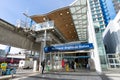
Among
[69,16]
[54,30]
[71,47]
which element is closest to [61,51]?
[71,47]

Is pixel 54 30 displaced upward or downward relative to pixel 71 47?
upward

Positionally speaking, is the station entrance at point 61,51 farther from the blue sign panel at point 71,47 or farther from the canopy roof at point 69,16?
the canopy roof at point 69,16

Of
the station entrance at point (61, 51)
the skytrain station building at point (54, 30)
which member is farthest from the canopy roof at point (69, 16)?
the station entrance at point (61, 51)

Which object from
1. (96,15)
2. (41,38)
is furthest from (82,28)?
(96,15)

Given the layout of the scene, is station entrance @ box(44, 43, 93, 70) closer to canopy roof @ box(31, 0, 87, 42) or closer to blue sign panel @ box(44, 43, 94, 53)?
blue sign panel @ box(44, 43, 94, 53)

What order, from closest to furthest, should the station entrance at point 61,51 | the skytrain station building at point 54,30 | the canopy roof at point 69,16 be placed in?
1. the station entrance at point 61,51
2. the skytrain station building at point 54,30
3. the canopy roof at point 69,16

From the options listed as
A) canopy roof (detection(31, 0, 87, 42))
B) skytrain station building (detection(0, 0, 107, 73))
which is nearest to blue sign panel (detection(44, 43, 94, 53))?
skytrain station building (detection(0, 0, 107, 73))

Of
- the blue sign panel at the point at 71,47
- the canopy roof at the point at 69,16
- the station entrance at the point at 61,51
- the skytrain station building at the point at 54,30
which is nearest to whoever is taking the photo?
the blue sign panel at the point at 71,47

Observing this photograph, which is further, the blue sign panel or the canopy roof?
the canopy roof

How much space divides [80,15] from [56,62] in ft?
33.3

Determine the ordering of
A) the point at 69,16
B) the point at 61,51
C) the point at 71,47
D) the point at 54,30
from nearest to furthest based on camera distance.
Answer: the point at 71,47 → the point at 61,51 → the point at 69,16 → the point at 54,30

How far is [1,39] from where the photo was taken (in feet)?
41.1

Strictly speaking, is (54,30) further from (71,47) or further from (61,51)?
(71,47)

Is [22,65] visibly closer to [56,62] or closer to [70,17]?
[56,62]
